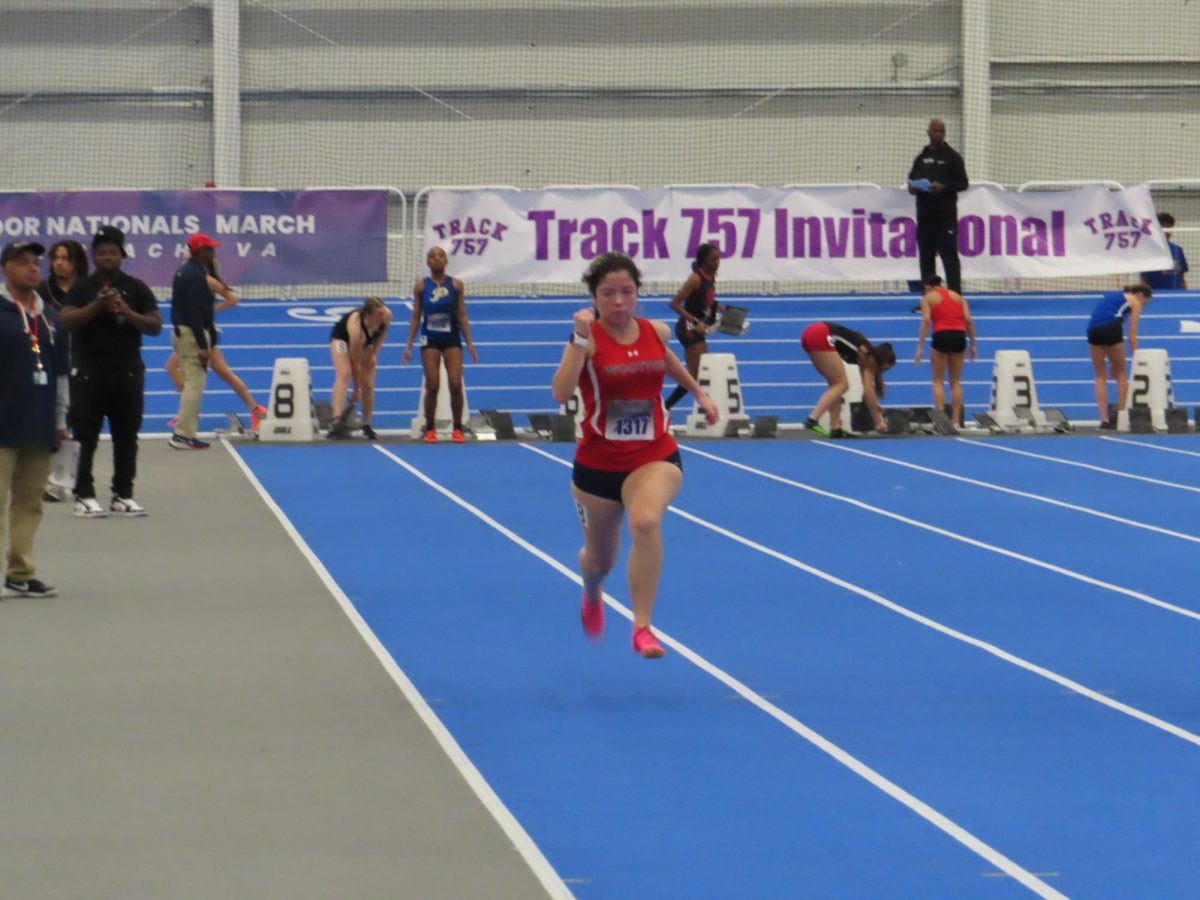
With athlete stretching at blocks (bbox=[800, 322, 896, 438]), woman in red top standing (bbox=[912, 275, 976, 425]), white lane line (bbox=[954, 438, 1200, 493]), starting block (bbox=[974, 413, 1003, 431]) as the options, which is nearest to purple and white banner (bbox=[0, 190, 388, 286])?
athlete stretching at blocks (bbox=[800, 322, 896, 438])

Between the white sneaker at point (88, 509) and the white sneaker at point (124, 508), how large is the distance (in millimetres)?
90

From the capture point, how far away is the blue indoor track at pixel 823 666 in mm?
6172

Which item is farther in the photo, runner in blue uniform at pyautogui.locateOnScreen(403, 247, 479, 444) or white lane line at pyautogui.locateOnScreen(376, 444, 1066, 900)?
runner in blue uniform at pyautogui.locateOnScreen(403, 247, 479, 444)

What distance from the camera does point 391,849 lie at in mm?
6059

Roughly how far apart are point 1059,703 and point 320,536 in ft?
21.8

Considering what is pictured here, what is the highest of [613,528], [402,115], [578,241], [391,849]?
[402,115]

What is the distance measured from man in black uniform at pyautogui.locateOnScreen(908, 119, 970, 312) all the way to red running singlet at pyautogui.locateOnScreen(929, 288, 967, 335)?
8.32 ft

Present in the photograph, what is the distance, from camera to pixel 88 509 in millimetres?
14719

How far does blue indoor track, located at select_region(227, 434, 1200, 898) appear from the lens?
617 centimetres

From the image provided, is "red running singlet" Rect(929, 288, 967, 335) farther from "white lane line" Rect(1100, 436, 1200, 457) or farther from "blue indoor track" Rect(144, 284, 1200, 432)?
"blue indoor track" Rect(144, 284, 1200, 432)

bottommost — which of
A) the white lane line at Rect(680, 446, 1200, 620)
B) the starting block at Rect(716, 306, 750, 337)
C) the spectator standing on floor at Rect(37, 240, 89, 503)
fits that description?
the white lane line at Rect(680, 446, 1200, 620)

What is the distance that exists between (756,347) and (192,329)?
9053mm

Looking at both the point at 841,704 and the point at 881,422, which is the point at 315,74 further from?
the point at 841,704

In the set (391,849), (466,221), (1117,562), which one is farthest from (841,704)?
(466,221)
